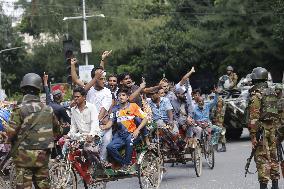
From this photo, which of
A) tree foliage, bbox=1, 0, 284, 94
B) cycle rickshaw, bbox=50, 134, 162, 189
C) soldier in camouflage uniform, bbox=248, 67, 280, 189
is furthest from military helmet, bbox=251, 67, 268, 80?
tree foliage, bbox=1, 0, 284, 94

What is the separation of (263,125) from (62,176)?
3.18m

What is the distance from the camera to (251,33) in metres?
44.2

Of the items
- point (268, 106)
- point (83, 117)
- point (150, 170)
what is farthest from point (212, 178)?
point (83, 117)

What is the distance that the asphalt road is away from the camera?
40.3 feet

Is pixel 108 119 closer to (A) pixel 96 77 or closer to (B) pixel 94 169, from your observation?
(A) pixel 96 77

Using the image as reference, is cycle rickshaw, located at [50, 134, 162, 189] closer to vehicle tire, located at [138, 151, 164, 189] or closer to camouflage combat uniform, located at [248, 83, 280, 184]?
vehicle tire, located at [138, 151, 164, 189]

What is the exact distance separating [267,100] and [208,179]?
303 centimetres

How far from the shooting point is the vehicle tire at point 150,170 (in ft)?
36.9

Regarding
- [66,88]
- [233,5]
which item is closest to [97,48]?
[233,5]

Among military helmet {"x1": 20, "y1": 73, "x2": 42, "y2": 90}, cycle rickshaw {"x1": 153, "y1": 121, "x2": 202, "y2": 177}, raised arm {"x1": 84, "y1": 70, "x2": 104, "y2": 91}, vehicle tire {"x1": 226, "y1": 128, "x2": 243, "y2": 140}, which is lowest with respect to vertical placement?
vehicle tire {"x1": 226, "y1": 128, "x2": 243, "y2": 140}

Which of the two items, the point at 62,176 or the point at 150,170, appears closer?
the point at 62,176

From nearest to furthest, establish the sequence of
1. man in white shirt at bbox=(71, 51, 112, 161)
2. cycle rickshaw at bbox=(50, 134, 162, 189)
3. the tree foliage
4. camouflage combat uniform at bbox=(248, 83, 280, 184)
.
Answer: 1. cycle rickshaw at bbox=(50, 134, 162, 189)
2. camouflage combat uniform at bbox=(248, 83, 280, 184)
3. man in white shirt at bbox=(71, 51, 112, 161)
4. the tree foliage

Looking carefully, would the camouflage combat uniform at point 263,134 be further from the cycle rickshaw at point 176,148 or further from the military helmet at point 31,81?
the military helmet at point 31,81

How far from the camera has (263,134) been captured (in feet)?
35.0
